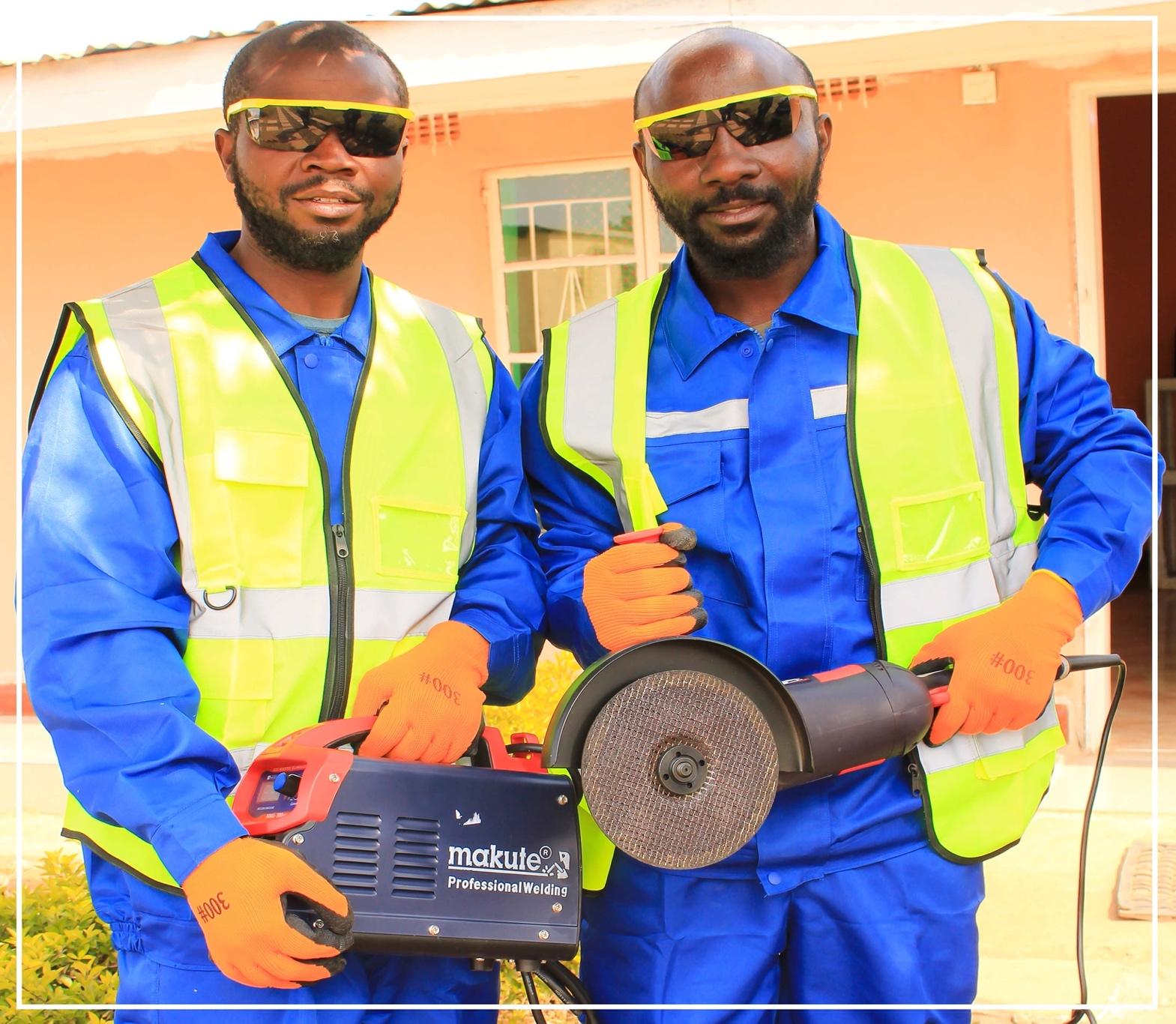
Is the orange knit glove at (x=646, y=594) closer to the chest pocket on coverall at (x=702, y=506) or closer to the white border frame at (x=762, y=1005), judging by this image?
the chest pocket on coverall at (x=702, y=506)

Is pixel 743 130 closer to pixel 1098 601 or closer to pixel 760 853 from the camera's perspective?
pixel 1098 601

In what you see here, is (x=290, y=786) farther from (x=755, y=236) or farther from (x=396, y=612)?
(x=755, y=236)

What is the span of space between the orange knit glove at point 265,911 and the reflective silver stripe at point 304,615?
352 mm

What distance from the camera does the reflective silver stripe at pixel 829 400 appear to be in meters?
2.39

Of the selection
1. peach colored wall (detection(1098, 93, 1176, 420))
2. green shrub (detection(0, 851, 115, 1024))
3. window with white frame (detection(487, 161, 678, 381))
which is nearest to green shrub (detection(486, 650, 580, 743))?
green shrub (detection(0, 851, 115, 1024))

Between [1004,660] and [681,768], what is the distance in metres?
0.60

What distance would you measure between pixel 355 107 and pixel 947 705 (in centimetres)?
142

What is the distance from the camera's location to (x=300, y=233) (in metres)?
2.33

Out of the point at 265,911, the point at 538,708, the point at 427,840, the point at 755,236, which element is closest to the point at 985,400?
the point at 755,236

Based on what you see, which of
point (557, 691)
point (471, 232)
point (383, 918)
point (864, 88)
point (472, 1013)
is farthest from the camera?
point (471, 232)

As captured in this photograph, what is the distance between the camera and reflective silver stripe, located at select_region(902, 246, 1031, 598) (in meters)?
2.40

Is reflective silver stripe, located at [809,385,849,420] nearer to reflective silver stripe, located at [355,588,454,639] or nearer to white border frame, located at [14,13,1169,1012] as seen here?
white border frame, located at [14,13,1169,1012]

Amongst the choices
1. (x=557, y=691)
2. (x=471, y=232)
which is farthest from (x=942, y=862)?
(x=471, y=232)

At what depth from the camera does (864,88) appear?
18.7ft
